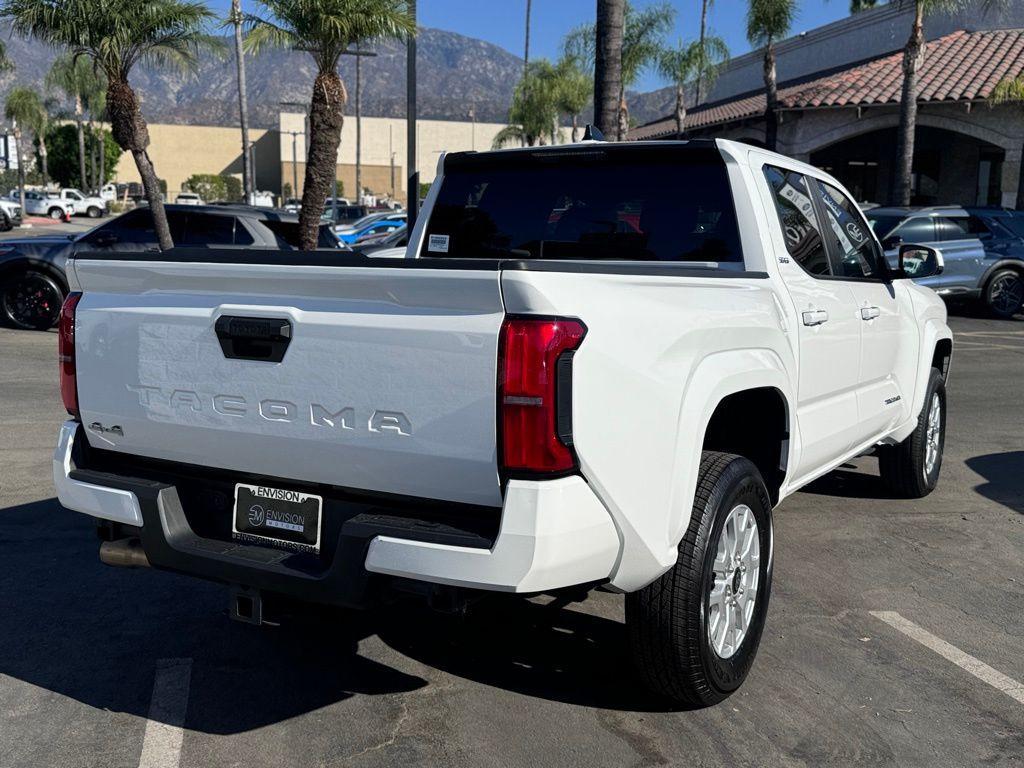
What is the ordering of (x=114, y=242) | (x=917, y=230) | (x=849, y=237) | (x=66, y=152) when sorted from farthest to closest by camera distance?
1. (x=66, y=152)
2. (x=917, y=230)
3. (x=114, y=242)
4. (x=849, y=237)

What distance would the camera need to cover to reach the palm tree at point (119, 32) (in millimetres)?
17766

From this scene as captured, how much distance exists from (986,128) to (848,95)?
12.1 ft

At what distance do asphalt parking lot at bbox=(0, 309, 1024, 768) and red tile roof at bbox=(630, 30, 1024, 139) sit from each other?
2388 cm

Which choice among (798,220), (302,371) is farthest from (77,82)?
(302,371)

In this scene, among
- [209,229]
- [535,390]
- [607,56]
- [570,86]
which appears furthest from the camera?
[570,86]

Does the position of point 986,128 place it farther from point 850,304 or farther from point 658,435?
point 658,435

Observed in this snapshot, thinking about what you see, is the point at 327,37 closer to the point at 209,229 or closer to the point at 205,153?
the point at 209,229

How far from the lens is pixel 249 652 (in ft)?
14.4

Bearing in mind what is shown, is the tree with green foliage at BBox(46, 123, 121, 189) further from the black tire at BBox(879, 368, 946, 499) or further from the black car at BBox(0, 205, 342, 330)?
the black tire at BBox(879, 368, 946, 499)

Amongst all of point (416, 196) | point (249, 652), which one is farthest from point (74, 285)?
point (416, 196)

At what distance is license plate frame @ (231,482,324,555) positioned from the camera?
3422 mm

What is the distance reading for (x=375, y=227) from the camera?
27.1 metres

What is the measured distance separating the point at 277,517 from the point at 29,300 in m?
12.5

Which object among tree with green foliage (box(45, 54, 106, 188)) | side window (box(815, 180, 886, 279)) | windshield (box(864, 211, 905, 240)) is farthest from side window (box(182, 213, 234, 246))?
tree with green foliage (box(45, 54, 106, 188))
